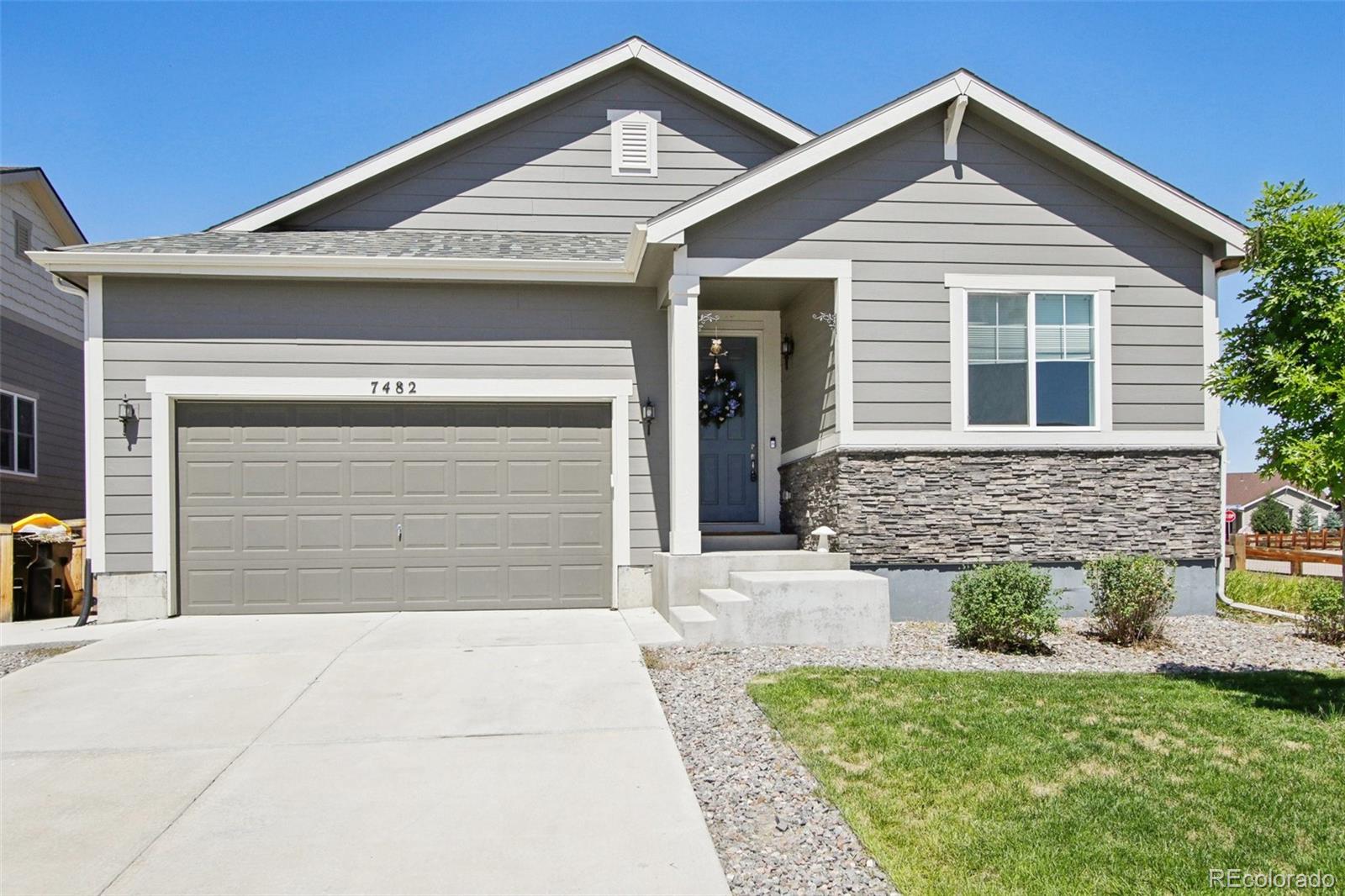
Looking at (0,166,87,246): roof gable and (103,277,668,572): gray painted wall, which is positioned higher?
(0,166,87,246): roof gable

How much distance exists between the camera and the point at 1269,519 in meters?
41.8

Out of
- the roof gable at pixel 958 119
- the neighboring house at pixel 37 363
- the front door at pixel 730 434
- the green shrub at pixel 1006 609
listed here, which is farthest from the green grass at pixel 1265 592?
the neighboring house at pixel 37 363

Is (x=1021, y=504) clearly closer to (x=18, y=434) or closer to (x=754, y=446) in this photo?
(x=754, y=446)

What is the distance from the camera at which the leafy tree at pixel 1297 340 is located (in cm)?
555

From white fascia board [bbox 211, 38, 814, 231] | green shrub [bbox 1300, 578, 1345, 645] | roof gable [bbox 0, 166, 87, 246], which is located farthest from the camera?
roof gable [bbox 0, 166, 87, 246]

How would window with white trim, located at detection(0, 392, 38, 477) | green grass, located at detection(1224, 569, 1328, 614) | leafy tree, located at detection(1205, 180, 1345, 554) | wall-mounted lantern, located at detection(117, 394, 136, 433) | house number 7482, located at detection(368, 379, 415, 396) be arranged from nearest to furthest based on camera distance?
leafy tree, located at detection(1205, 180, 1345, 554) → wall-mounted lantern, located at detection(117, 394, 136, 433) → house number 7482, located at detection(368, 379, 415, 396) → green grass, located at detection(1224, 569, 1328, 614) → window with white trim, located at detection(0, 392, 38, 477)

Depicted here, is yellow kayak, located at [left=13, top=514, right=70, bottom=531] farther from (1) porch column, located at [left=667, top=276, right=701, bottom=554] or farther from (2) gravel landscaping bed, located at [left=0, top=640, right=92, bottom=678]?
(1) porch column, located at [left=667, top=276, right=701, bottom=554]

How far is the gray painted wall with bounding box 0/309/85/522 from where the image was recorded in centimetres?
1330

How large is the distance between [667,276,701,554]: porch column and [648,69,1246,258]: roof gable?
1.98ft

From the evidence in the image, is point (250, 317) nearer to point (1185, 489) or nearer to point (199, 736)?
point (199, 736)

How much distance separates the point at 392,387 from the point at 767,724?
609cm

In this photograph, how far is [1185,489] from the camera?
31.9ft

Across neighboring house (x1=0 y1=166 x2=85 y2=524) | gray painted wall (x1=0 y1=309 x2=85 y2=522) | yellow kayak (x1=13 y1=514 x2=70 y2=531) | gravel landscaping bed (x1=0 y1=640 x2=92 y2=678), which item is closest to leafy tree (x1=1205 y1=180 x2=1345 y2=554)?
gravel landscaping bed (x1=0 y1=640 x2=92 y2=678)

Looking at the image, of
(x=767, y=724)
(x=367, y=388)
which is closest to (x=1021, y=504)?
(x=767, y=724)
